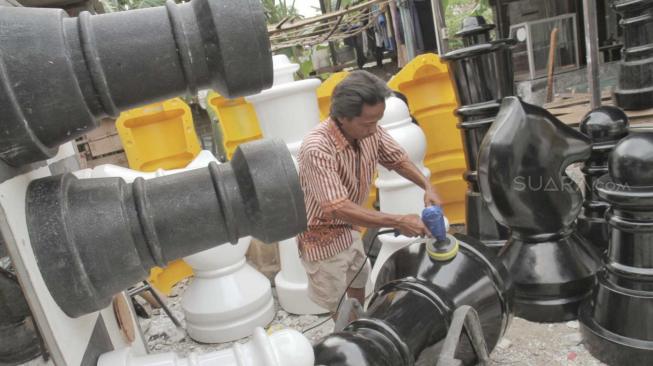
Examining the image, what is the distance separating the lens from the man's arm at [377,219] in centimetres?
202

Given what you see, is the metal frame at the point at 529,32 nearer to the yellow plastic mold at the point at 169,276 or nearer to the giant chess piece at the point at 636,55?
the giant chess piece at the point at 636,55

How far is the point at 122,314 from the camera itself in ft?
4.46

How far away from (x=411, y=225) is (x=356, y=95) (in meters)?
0.62

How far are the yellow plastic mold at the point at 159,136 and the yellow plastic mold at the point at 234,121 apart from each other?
0.30 metres

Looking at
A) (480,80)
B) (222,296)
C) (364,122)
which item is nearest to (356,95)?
(364,122)


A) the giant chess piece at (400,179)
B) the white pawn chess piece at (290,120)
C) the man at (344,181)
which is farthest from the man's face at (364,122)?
the white pawn chess piece at (290,120)

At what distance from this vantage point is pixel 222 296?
2918 millimetres

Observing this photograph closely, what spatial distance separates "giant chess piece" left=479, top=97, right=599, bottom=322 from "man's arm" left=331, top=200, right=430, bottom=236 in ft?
1.22

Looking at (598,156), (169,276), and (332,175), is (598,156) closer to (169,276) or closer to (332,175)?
(332,175)

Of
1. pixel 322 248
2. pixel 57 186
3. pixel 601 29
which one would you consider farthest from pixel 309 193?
pixel 601 29

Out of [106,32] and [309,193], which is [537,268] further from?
[106,32]

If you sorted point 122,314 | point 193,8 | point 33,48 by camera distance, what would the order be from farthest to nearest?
1. point 122,314
2. point 193,8
3. point 33,48

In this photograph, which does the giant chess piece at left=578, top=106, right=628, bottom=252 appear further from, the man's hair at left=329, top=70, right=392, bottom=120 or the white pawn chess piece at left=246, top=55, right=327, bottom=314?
the white pawn chess piece at left=246, top=55, right=327, bottom=314

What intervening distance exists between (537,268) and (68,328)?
189cm
